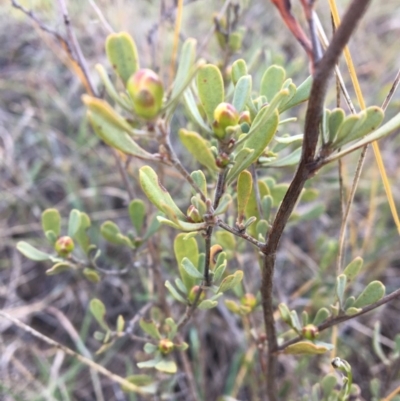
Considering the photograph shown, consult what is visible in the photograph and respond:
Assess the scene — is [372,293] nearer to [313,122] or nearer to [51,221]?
[313,122]

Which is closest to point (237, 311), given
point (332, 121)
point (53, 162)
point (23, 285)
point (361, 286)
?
point (332, 121)

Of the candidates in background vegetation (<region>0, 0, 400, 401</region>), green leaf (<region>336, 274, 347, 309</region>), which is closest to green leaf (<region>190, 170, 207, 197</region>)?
green leaf (<region>336, 274, 347, 309</region>)

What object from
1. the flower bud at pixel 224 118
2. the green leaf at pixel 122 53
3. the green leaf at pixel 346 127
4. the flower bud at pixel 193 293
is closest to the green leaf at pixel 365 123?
the green leaf at pixel 346 127

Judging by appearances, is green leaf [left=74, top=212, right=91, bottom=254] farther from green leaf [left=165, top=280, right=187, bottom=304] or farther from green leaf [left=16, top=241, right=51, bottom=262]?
green leaf [left=165, top=280, right=187, bottom=304]

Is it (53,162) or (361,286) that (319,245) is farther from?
(53,162)

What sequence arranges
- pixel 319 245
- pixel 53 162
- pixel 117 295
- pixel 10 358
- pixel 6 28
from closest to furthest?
1. pixel 319 245
2. pixel 10 358
3. pixel 117 295
4. pixel 53 162
5. pixel 6 28

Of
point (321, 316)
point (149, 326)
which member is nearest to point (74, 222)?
point (149, 326)

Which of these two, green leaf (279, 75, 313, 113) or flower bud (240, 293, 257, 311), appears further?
flower bud (240, 293, 257, 311)
